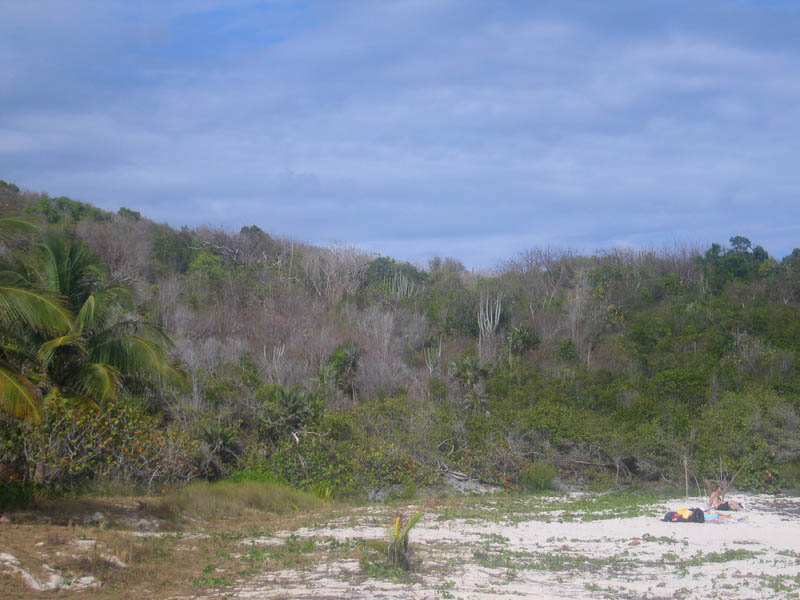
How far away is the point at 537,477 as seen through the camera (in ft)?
73.3

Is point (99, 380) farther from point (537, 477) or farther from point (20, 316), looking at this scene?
point (537, 477)

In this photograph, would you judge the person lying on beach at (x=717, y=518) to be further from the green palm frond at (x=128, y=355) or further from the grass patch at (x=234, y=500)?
the green palm frond at (x=128, y=355)

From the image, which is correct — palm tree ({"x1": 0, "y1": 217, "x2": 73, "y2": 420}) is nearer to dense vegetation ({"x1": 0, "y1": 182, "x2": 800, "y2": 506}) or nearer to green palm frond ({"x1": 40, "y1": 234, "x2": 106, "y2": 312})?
dense vegetation ({"x1": 0, "y1": 182, "x2": 800, "y2": 506})

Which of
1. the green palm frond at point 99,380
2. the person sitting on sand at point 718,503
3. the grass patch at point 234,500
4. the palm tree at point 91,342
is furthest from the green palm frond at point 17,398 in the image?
the person sitting on sand at point 718,503

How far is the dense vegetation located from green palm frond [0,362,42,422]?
0.03 metres

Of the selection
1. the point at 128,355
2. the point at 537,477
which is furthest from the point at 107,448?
the point at 537,477

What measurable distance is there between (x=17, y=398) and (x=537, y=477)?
51.3 ft

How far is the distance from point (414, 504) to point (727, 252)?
3353 cm

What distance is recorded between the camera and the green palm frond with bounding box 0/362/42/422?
10484mm

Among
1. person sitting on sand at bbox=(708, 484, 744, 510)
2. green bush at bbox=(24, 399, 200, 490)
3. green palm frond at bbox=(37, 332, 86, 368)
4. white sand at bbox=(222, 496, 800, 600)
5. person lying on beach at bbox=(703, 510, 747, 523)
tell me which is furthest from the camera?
person sitting on sand at bbox=(708, 484, 744, 510)

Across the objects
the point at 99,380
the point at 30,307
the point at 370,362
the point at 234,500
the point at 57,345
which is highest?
the point at 30,307

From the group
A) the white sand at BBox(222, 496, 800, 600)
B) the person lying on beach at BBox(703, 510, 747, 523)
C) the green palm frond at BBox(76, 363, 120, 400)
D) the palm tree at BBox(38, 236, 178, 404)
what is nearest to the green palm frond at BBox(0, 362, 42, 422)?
the palm tree at BBox(38, 236, 178, 404)

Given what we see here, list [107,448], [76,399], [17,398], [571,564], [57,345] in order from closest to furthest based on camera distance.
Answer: [17,398] < [571,564] < [57,345] < [76,399] < [107,448]

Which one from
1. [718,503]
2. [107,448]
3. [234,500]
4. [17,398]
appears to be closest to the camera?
[17,398]
